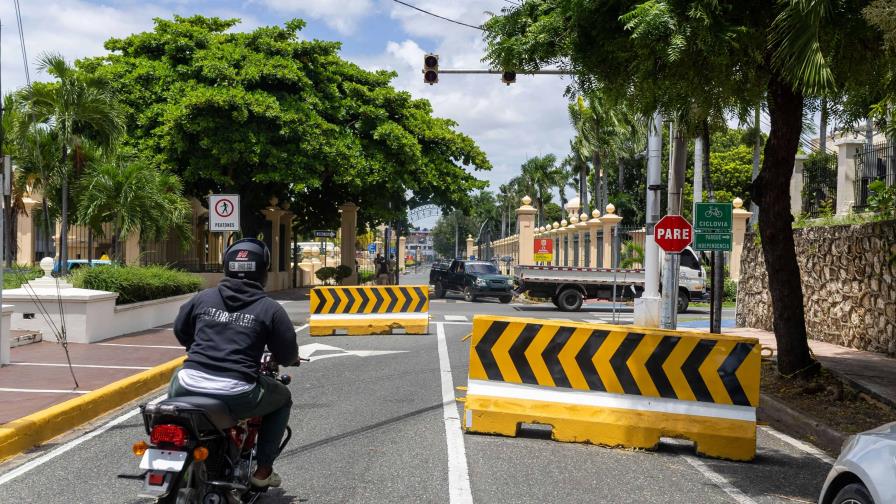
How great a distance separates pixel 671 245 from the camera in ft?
53.5

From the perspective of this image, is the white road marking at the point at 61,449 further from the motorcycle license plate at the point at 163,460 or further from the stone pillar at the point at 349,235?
the stone pillar at the point at 349,235

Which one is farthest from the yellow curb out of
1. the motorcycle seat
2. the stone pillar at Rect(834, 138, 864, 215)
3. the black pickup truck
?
the black pickup truck

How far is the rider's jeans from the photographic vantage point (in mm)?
5016

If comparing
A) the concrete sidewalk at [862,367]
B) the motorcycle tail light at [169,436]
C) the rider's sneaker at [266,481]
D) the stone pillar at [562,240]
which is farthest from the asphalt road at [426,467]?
the stone pillar at [562,240]

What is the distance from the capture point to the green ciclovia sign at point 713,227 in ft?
48.6

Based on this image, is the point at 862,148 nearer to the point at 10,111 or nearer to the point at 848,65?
the point at 848,65

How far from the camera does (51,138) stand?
20.3m

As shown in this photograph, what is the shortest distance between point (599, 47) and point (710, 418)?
13.3 ft

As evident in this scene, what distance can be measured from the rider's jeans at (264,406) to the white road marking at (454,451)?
1.38 m

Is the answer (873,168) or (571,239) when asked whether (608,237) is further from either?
(873,168)

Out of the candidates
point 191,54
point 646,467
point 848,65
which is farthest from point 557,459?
point 191,54

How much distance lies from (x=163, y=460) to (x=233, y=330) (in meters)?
0.95

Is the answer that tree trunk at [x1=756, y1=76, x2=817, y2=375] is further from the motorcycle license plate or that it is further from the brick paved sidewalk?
the motorcycle license plate

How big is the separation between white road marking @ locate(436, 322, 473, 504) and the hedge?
7.27 metres
